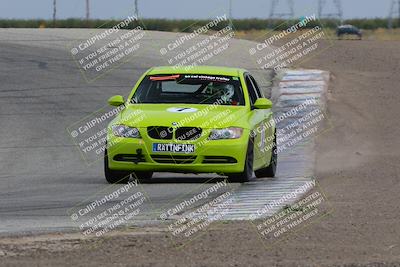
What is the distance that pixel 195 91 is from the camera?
15344 millimetres

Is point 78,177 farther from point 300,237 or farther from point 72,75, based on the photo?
point 72,75

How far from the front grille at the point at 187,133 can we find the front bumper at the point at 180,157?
2.0 inches

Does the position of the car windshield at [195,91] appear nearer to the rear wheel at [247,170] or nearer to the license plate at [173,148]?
the rear wheel at [247,170]

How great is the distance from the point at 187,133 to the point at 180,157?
0.95 ft

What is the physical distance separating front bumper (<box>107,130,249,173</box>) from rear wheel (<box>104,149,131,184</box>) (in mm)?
132

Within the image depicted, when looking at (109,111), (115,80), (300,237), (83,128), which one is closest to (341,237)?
(300,237)

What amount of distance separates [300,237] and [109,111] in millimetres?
15883

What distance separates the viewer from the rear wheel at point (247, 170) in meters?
14.6

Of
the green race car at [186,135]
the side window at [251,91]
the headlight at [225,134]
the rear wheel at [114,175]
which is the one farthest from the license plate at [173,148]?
the side window at [251,91]

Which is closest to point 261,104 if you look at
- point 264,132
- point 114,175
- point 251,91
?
point 264,132

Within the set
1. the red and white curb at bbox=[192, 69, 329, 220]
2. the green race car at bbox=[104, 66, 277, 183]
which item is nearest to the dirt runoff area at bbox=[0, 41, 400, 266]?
the red and white curb at bbox=[192, 69, 329, 220]

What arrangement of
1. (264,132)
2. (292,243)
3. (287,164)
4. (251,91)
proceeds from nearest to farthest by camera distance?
(292,243) < (264,132) < (251,91) < (287,164)

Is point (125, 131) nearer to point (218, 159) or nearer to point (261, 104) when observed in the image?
point (218, 159)

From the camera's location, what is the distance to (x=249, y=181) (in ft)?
48.9
